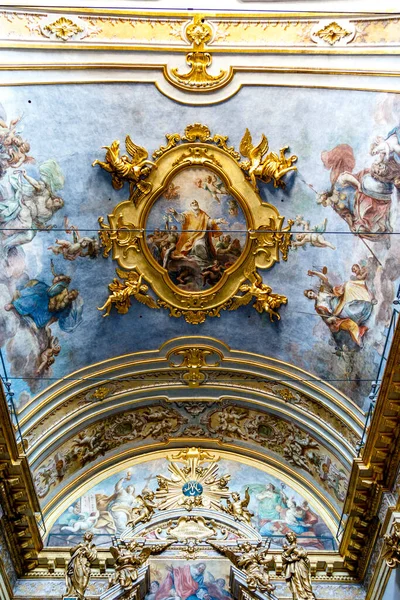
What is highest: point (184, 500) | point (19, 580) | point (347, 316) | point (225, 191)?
point (225, 191)

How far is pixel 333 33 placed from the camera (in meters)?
13.9

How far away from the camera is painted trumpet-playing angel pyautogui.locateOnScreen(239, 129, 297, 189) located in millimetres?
14664

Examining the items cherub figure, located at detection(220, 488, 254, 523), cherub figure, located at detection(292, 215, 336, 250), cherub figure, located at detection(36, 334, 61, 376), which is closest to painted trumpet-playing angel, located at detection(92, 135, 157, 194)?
cherub figure, located at detection(292, 215, 336, 250)

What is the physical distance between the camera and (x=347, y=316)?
48.9ft

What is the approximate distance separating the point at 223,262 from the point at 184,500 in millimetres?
4534

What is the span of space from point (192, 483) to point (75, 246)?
511cm

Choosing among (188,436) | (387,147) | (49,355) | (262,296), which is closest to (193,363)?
(188,436)

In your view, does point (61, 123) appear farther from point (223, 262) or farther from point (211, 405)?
point (211, 405)

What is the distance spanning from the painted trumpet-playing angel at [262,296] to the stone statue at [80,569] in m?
5.33

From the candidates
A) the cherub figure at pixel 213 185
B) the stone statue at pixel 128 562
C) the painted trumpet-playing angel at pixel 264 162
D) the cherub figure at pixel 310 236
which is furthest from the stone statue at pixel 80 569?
the painted trumpet-playing angel at pixel 264 162

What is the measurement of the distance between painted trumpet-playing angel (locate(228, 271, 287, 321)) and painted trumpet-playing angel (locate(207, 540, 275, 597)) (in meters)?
4.26

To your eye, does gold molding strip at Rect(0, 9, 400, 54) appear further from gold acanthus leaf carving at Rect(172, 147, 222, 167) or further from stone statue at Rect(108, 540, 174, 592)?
stone statue at Rect(108, 540, 174, 592)

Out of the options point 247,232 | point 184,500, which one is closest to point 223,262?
point 247,232

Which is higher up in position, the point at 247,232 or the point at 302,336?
the point at 247,232
